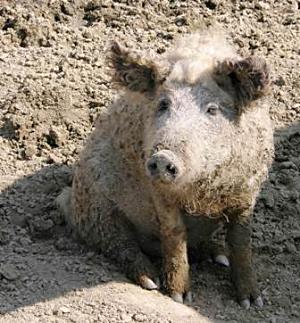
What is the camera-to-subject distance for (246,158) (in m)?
5.34

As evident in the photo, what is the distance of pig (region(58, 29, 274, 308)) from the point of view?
16.5ft

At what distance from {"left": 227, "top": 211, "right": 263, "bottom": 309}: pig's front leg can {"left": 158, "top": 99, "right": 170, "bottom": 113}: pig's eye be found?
2.99ft

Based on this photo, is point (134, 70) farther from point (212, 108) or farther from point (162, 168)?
point (162, 168)

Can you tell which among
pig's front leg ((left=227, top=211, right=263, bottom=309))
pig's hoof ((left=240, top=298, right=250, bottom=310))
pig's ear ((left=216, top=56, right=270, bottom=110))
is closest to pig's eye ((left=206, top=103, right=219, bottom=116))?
pig's ear ((left=216, top=56, right=270, bottom=110))

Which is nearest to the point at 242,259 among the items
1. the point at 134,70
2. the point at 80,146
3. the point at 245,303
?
the point at 245,303

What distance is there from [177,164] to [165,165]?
0.07 metres

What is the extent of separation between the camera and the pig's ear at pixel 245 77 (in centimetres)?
502

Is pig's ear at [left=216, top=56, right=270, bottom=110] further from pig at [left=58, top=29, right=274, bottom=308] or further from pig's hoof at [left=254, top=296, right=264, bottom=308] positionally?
pig's hoof at [left=254, top=296, right=264, bottom=308]

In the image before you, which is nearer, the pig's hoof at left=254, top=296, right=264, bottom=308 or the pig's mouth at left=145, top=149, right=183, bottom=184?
the pig's mouth at left=145, top=149, right=183, bottom=184

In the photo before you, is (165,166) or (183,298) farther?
(183,298)

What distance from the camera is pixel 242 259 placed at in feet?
18.8

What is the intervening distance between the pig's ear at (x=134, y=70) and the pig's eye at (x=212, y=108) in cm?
35

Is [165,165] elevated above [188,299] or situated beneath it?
elevated above

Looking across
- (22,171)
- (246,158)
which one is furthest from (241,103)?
(22,171)
